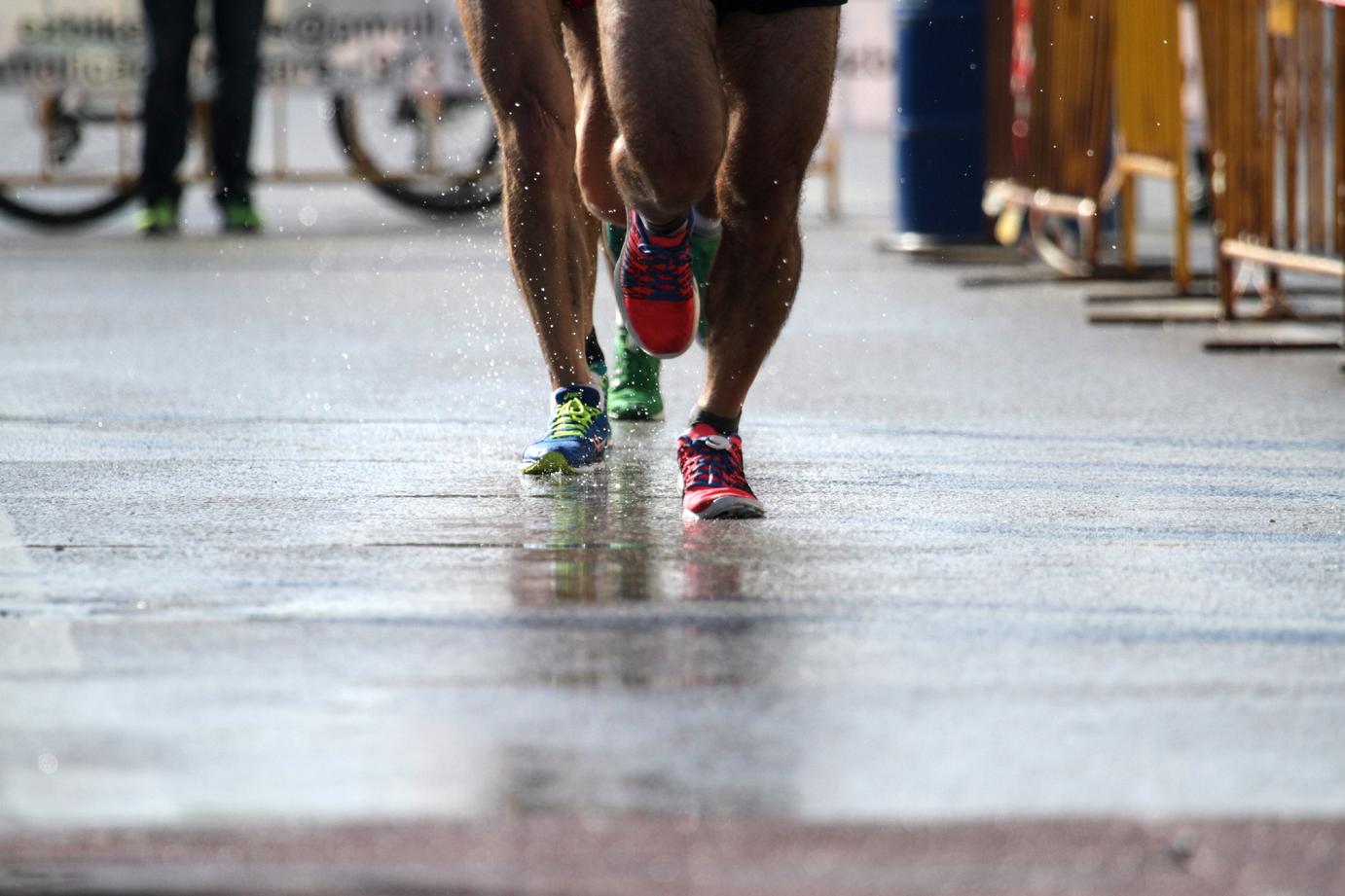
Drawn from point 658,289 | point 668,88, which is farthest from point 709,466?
point 668,88

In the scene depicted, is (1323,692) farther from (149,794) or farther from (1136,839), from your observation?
(149,794)

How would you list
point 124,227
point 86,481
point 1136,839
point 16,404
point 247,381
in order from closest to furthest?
point 1136,839 → point 86,481 → point 16,404 → point 247,381 → point 124,227

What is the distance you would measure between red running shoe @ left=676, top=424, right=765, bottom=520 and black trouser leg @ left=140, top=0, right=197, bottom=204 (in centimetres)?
847

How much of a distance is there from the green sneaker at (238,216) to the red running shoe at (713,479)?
28.9 ft

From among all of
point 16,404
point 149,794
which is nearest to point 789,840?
point 149,794

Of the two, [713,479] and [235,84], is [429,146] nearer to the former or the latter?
[235,84]

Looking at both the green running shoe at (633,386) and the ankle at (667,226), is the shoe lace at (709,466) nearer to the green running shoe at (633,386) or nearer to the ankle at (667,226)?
the ankle at (667,226)

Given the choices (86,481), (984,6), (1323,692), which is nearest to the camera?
(1323,692)

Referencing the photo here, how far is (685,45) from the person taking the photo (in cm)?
445

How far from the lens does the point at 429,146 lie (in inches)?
575

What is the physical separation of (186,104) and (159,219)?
618 mm

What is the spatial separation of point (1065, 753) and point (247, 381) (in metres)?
4.37

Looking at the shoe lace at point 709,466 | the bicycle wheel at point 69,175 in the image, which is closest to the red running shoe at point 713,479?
the shoe lace at point 709,466

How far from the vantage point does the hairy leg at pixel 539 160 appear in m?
5.09
